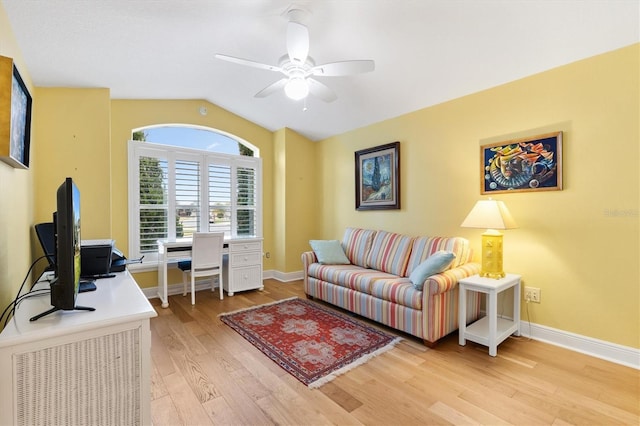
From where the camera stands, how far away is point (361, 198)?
4.38 metres

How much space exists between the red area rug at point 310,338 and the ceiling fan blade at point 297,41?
Answer: 7.56 feet

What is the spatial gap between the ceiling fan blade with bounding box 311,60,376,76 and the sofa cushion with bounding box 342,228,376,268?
2.19 m

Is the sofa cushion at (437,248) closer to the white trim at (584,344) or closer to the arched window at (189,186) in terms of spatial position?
the white trim at (584,344)

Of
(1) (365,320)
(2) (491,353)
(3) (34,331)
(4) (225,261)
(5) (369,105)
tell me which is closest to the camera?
(3) (34,331)

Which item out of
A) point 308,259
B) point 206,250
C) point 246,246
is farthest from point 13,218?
point 308,259

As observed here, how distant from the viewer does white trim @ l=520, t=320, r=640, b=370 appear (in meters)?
2.21

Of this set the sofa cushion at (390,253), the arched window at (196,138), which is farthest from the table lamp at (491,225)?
the arched window at (196,138)

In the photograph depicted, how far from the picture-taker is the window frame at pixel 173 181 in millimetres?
3875

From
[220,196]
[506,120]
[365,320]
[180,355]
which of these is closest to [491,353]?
[365,320]

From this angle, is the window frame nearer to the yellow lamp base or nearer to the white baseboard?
the white baseboard

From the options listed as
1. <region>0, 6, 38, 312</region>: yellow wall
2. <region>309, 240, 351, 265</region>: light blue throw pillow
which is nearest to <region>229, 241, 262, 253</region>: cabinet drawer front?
<region>309, 240, 351, 265</region>: light blue throw pillow

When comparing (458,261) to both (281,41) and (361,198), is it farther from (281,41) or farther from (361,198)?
(281,41)

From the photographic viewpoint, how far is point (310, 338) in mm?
2707

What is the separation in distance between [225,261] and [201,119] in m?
2.14
